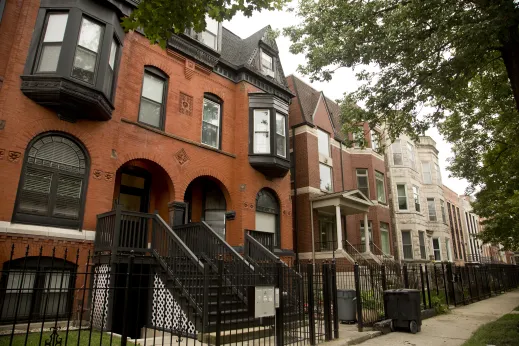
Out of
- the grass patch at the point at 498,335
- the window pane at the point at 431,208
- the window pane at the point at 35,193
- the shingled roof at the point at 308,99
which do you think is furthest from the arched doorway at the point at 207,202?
the window pane at the point at 431,208

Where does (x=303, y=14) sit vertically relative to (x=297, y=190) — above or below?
above

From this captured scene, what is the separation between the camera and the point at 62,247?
9.01m

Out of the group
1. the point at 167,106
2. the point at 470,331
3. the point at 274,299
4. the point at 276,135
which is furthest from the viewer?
the point at 276,135

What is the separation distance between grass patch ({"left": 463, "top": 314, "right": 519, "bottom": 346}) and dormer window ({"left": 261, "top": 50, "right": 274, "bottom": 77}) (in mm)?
12988

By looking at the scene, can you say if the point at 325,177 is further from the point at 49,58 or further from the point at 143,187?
the point at 49,58

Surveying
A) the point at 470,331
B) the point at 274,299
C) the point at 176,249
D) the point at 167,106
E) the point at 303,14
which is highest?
the point at 303,14

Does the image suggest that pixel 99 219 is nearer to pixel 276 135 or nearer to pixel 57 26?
pixel 57 26

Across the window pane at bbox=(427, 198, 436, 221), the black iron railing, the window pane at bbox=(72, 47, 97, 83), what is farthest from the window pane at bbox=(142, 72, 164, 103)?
the window pane at bbox=(427, 198, 436, 221)

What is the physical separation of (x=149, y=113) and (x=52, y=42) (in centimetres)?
357

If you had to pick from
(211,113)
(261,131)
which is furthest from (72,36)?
(261,131)

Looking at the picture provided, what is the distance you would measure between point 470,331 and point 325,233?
11.4 m

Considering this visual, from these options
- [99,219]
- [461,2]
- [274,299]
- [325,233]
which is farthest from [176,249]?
[325,233]

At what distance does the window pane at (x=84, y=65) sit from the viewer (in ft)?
32.7

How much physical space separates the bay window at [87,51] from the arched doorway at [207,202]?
18.6 feet
